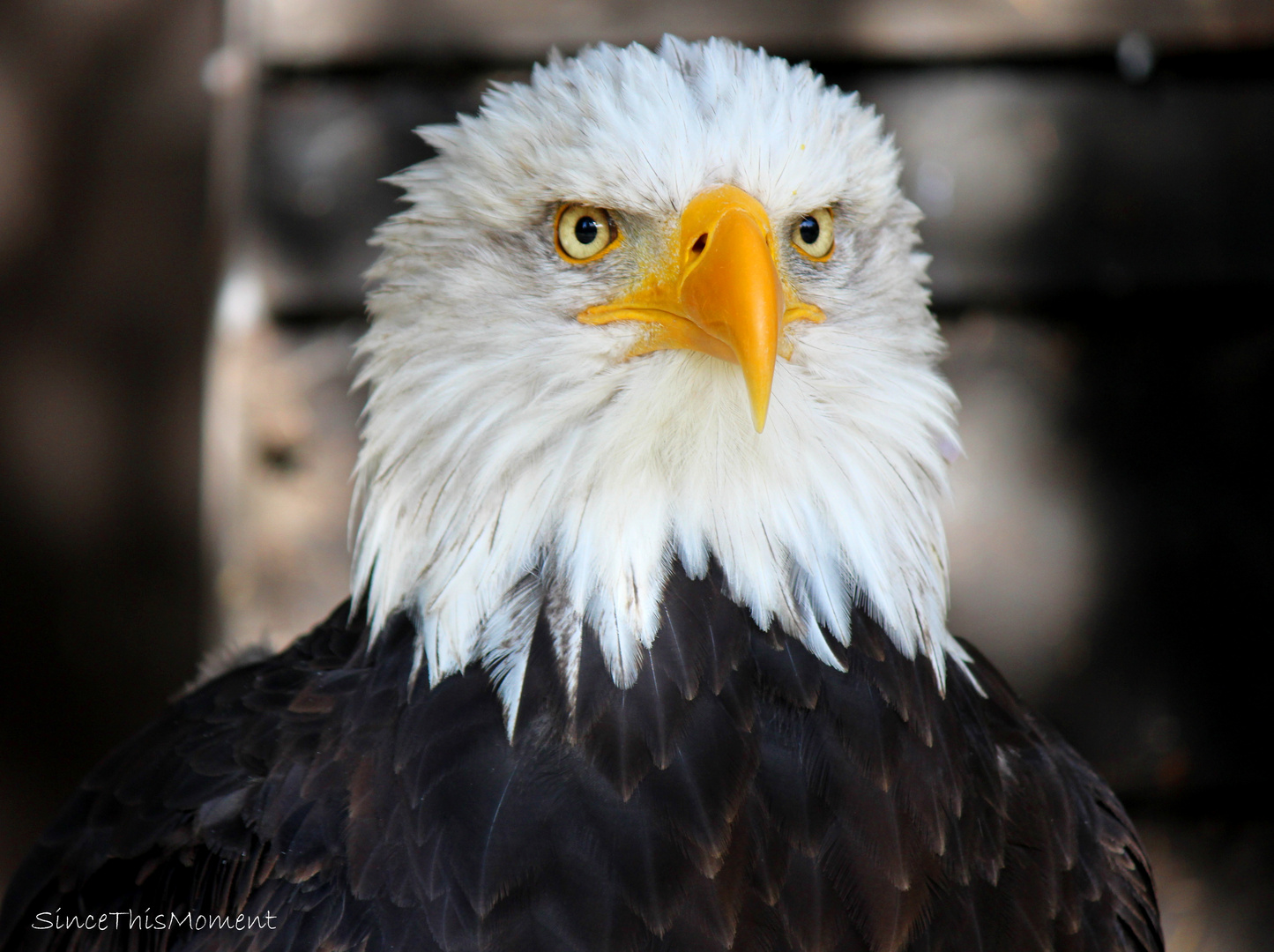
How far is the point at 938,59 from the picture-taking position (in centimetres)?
248

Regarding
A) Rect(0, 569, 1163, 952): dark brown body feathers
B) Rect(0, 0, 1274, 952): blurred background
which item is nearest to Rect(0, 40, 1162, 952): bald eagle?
Rect(0, 569, 1163, 952): dark brown body feathers

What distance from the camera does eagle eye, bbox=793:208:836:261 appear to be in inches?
55.9

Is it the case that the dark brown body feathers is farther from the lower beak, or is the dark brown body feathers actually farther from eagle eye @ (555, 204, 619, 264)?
eagle eye @ (555, 204, 619, 264)

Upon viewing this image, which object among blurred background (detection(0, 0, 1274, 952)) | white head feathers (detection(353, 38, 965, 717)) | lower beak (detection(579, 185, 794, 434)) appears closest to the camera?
lower beak (detection(579, 185, 794, 434))

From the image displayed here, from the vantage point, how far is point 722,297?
123 cm

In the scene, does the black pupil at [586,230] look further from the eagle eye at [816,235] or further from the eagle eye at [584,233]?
the eagle eye at [816,235]

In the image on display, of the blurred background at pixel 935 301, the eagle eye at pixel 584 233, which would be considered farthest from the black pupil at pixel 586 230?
the blurred background at pixel 935 301

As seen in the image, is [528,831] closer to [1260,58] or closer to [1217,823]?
[1217,823]

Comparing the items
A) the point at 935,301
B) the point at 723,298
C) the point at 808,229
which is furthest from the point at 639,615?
the point at 935,301

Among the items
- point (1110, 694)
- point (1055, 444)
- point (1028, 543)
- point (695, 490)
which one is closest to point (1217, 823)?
point (1110, 694)

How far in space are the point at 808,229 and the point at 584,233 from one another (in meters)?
0.28

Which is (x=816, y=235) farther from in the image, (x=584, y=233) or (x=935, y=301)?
(x=935, y=301)

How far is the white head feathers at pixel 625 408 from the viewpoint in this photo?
1335mm

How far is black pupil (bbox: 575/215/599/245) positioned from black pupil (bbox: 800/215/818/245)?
0.25 metres
